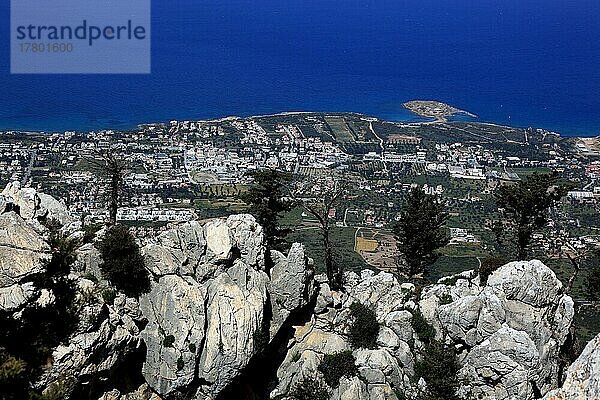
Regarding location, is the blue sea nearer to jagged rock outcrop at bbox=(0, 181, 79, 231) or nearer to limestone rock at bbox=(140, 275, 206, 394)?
jagged rock outcrop at bbox=(0, 181, 79, 231)

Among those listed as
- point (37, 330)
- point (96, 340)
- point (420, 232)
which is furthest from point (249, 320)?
point (420, 232)

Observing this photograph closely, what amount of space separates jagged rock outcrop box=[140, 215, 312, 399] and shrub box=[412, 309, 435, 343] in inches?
178

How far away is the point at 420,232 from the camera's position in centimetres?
2641

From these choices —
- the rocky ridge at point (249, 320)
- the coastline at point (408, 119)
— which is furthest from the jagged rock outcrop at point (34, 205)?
the coastline at point (408, 119)

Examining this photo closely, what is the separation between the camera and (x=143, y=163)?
247ft

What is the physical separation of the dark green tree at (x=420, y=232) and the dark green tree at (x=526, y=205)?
9.62ft

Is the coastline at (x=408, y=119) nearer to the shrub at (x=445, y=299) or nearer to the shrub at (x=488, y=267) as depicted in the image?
the shrub at (x=488, y=267)

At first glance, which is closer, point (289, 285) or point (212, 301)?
point (212, 301)

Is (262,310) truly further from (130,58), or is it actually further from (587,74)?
(587,74)

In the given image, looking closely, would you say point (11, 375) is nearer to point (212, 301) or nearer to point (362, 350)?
point (212, 301)

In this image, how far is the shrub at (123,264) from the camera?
18.9 meters

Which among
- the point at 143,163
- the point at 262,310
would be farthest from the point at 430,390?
the point at 143,163

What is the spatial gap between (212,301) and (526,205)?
1536cm

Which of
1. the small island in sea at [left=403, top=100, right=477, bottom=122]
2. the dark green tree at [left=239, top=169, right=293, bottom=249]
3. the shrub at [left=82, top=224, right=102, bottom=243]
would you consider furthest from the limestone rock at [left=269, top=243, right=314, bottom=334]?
the small island in sea at [left=403, top=100, right=477, bottom=122]
